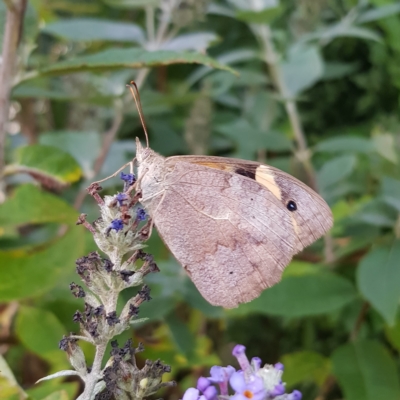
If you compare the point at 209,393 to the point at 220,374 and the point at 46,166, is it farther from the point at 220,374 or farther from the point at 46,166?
the point at 46,166

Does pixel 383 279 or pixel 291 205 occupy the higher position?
pixel 291 205

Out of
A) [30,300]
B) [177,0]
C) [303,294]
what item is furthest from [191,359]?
[177,0]

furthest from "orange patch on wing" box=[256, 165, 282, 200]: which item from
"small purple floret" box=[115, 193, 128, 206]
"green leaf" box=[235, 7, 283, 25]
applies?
"green leaf" box=[235, 7, 283, 25]

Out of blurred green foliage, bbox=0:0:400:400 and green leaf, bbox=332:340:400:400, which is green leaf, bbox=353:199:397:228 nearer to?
blurred green foliage, bbox=0:0:400:400

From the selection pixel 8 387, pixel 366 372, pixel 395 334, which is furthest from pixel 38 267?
pixel 395 334

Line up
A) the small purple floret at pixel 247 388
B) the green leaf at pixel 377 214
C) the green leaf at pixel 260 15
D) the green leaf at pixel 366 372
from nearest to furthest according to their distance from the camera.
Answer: the small purple floret at pixel 247 388
the green leaf at pixel 366 372
the green leaf at pixel 377 214
the green leaf at pixel 260 15

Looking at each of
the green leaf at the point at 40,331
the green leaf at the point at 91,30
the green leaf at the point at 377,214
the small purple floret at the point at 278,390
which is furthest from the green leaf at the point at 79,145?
the small purple floret at the point at 278,390

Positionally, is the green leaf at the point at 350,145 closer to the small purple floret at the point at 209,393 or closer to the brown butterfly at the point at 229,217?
the brown butterfly at the point at 229,217

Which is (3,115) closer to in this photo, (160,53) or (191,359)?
(160,53)
